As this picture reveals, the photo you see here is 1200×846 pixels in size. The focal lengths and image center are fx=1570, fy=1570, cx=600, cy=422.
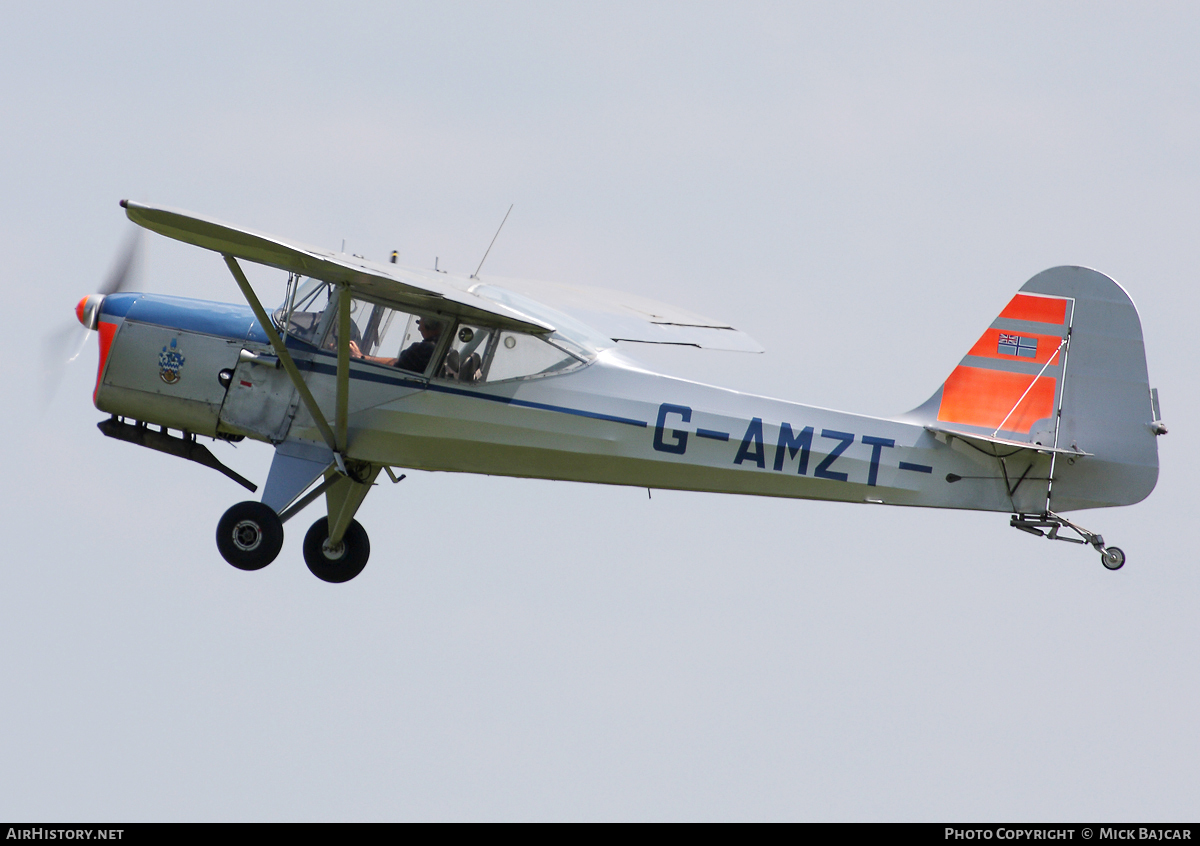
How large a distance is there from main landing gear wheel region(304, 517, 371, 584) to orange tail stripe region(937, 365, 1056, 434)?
15.0 ft

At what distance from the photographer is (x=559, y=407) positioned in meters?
10.9

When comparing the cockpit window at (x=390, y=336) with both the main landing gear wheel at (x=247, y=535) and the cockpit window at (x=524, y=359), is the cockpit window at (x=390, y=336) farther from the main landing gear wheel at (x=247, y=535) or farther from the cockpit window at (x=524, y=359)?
the main landing gear wheel at (x=247, y=535)

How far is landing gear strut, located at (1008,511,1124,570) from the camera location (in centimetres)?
1013

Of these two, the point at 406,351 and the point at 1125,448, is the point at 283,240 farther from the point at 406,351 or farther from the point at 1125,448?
the point at 1125,448

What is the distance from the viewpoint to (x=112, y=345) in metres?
11.6

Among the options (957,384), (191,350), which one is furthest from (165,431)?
(957,384)

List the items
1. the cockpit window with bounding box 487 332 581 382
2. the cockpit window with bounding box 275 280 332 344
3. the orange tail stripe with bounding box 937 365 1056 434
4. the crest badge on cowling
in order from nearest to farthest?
the orange tail stripe with bounding box 937 365 1056 434, the cockpit window with bounding box 487 332 581 382, the cockpit window with bounding box 275 280 332 344, the crest badge on cowling

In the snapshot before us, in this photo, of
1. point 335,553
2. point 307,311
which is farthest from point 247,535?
point 307,311

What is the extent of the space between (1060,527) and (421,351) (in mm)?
4530

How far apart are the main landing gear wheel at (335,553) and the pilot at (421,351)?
5.60ft

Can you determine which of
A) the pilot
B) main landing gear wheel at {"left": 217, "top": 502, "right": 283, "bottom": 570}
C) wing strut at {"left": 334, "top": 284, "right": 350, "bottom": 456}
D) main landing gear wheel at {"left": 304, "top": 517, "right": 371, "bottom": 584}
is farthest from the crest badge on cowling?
main landing gear wheel at {"left": 304, "top": 517, "right": 371, "bottom": 584}

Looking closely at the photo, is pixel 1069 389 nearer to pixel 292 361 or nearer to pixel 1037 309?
pixel 1037 309

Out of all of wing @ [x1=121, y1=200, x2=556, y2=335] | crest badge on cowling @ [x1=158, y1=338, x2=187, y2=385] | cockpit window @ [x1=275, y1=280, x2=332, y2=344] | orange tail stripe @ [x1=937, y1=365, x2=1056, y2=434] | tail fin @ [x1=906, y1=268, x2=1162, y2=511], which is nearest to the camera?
Result: wing @ [x1=121, y1=200, x2=556, y2=335]

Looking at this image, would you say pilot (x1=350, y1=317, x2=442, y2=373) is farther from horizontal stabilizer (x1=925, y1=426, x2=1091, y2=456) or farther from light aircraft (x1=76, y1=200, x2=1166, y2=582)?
horizontal stabilizer (x1=925, y1=426, x2=1091, y2=456)
